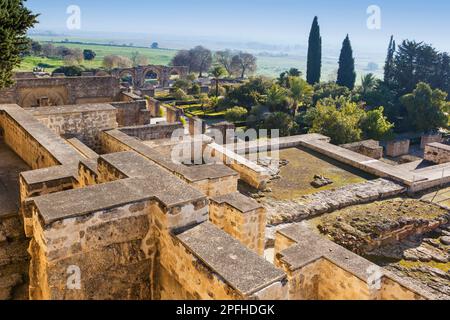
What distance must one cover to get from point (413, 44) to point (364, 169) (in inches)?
1278

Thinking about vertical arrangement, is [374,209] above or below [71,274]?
below

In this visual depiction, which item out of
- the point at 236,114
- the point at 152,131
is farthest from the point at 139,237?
the point at 236,114

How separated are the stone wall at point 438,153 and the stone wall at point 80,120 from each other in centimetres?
1478

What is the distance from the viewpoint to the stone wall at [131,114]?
54.5 feet

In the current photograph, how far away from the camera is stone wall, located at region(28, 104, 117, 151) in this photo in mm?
10852

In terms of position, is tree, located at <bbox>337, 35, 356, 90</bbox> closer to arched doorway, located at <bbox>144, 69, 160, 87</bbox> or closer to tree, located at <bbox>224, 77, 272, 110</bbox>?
tree, located at <bbox>224, 77, 272, 110</bbox>

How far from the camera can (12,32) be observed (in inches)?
336

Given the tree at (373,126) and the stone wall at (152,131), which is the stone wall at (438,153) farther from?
the stone wall at (152,131)

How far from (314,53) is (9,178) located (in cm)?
4424

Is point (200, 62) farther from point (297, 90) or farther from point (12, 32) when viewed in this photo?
point (12, 32)
